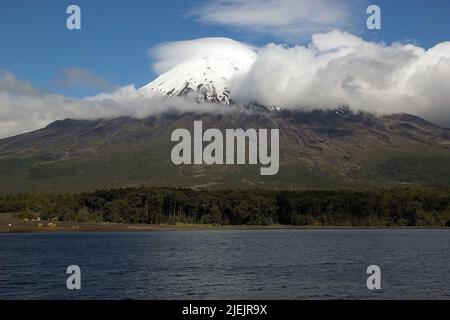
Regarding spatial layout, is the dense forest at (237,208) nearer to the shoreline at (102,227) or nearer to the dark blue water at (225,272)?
the shoreline at (102,227)

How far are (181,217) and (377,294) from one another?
444 feet

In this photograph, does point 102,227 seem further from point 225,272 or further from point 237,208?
point 225,272

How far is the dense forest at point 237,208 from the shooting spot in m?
176

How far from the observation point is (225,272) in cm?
6069

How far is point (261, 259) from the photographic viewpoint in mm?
74312

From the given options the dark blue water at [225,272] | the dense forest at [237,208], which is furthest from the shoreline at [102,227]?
the dark blue water at [225,272]

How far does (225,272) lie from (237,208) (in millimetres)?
120908

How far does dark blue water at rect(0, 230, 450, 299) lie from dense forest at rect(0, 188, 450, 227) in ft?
275

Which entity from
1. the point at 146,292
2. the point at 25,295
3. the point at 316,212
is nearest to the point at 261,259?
the point at 146,292

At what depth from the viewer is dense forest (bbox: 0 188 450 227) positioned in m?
176

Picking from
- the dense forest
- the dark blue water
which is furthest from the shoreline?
the dark blue water

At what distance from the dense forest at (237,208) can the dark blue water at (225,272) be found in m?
83.7

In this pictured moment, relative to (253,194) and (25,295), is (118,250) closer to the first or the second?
(25,295)

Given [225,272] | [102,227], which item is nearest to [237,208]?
[102,227]
